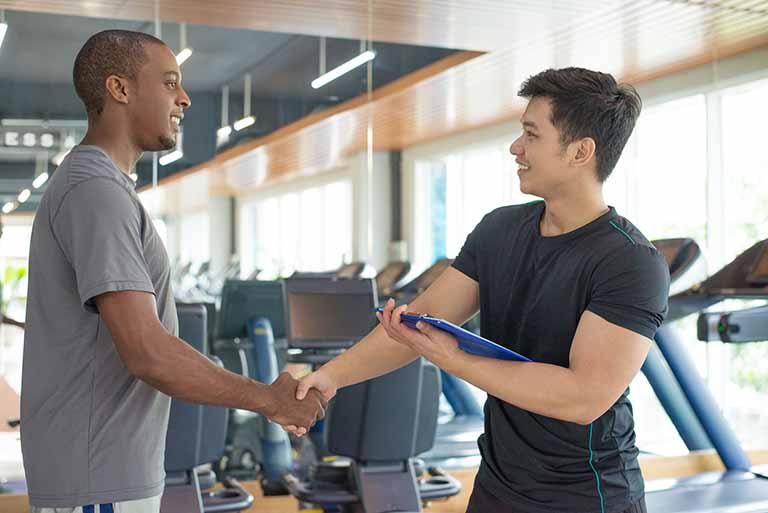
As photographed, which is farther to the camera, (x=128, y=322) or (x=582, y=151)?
(x=582, y=151)

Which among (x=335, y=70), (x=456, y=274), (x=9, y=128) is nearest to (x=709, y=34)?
(x=335, y=70)

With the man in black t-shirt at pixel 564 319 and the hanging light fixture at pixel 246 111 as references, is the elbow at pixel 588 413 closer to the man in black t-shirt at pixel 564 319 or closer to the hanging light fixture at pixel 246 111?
the man in black t-shirt at pixel 564 319

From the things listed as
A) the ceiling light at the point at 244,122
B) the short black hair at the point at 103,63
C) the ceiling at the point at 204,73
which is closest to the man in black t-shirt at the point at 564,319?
the short black hair at the point at 103,63

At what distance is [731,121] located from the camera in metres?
6.99

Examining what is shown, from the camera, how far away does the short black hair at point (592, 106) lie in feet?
6.49

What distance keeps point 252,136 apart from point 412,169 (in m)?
1.89

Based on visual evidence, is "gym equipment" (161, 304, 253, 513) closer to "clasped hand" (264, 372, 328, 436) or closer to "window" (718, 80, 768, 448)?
"clasped hand" (264, 372, 328, 436)

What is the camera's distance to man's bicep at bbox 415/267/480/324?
7.12ft

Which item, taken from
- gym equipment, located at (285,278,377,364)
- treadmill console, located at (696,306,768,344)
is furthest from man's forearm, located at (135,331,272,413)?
gym equipment, located at (285,278,377,364)

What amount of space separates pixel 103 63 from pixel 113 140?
15 cm

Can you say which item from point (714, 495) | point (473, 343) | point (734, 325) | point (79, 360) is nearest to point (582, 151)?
point (473, 343)

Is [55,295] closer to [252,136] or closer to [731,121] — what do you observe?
[252,136]

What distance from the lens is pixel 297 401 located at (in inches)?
86.4

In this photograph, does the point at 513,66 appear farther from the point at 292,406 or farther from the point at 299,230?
the point at 292,406
